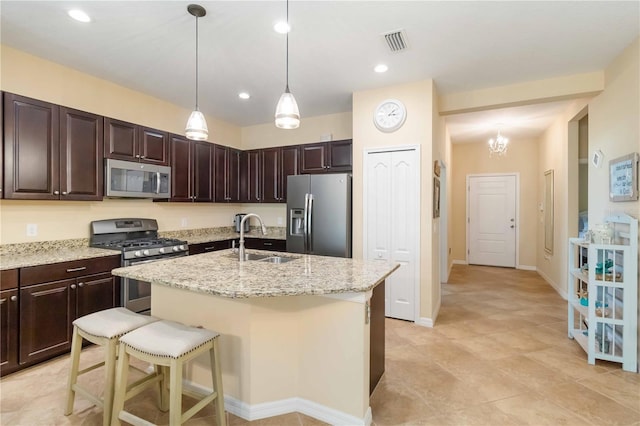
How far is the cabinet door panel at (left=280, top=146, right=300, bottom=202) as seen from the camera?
15.2 ft

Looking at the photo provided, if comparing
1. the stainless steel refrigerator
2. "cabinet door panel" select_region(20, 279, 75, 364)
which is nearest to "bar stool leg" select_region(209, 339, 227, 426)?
"cabinet door panel" select_region(20, 279, 75, 364)

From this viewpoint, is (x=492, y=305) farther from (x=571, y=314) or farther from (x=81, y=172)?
(x=81, y=172)

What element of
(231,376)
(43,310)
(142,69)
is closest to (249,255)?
(231,376)

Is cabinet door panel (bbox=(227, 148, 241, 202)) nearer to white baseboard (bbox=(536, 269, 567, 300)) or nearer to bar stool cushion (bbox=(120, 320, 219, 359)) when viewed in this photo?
bar stool cushion (bbox=(120, 320, 219, 359))

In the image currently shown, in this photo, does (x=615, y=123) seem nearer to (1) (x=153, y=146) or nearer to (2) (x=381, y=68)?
(2) (x=381, y=68)

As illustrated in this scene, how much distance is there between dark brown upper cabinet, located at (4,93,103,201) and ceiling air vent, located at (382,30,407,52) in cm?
295

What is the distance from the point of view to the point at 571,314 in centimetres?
308

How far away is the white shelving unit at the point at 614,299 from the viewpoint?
98.5 inches

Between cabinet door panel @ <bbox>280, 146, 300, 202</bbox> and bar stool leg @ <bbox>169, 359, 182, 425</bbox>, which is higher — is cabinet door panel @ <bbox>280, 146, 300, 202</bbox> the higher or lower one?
the higher one

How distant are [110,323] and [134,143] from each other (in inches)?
92.8

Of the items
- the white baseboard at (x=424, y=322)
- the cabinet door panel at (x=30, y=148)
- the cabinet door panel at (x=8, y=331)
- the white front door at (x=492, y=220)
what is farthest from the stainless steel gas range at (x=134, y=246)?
the white front door at (x=492, y=220)

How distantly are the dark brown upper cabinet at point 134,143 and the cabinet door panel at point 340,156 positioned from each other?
2.13 metres

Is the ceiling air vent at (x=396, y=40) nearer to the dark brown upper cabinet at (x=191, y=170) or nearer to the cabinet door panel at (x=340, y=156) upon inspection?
the cabinet door panel at (x=340, y=156)

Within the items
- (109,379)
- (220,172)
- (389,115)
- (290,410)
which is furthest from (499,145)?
(109,379)
